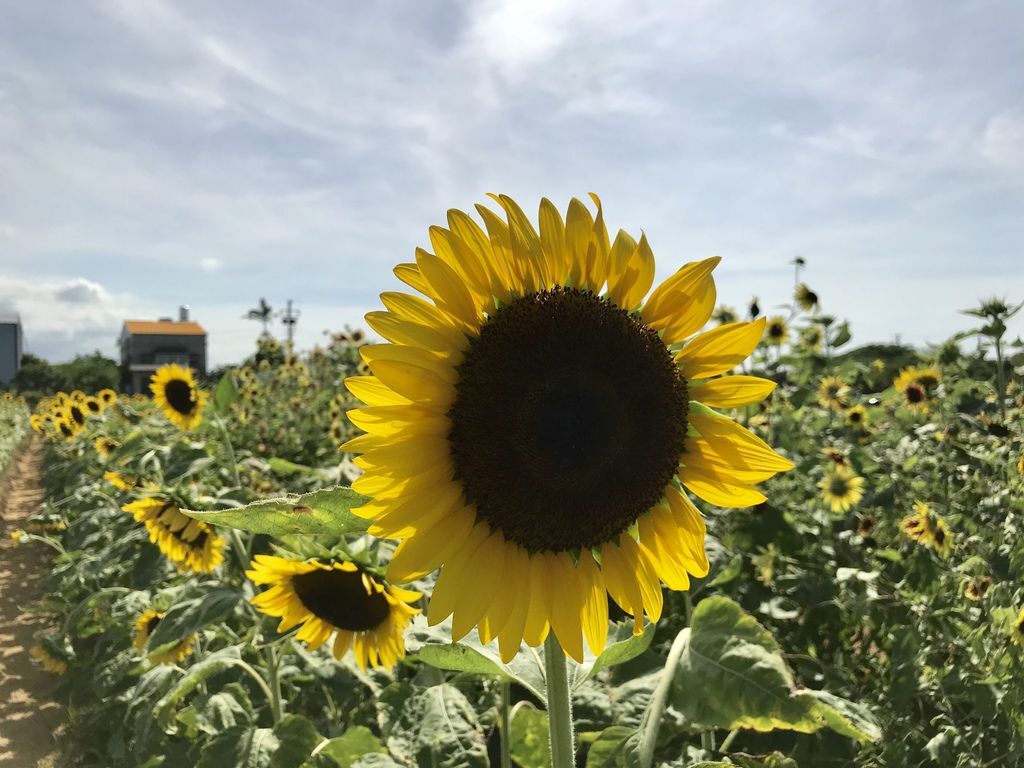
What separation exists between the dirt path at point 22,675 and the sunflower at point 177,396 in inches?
78.4

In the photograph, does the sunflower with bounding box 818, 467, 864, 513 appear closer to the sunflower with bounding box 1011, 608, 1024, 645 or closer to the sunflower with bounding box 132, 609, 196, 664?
the sunflower with bounding box 1011, 608, 1024, 645

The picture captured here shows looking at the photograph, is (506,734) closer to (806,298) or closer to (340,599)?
(340,599)

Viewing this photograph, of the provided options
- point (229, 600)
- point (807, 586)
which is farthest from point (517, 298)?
point (807, 586)

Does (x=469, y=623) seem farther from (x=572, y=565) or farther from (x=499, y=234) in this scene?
(x=499, y=234)

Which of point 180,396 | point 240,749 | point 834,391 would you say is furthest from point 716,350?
point 834,391

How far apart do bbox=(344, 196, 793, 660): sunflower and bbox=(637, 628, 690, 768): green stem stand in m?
0.20

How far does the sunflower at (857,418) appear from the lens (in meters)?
5.50

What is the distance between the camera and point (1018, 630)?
82.5 inches

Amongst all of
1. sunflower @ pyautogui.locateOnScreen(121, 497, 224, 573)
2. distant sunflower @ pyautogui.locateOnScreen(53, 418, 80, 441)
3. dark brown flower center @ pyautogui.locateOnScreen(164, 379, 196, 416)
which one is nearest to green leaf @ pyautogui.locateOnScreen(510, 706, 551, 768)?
sunflower @ pyautogui.locateOnScreen(121, 497, 224, 573)

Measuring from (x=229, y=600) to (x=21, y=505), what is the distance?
12525mm

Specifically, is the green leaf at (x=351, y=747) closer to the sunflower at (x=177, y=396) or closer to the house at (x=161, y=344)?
the sunflower at (x=177, y=396)

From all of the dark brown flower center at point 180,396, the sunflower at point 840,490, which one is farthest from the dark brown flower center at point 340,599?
the dark brown flower center at point 180,396

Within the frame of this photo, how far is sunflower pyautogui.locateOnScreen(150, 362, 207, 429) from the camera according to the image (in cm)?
512

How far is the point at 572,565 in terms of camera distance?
3.52 feet
